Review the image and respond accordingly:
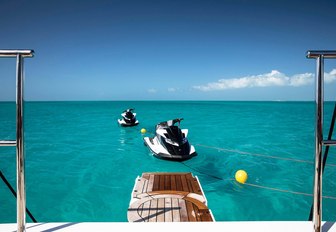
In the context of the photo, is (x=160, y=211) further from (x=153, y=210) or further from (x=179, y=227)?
(x=179, y=227)

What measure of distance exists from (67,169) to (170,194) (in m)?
10.6

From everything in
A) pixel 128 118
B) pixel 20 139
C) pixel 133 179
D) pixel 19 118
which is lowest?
pixel 133 179

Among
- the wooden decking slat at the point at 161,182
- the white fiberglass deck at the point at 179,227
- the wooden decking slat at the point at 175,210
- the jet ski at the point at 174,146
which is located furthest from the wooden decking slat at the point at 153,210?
the jet ski at the point at 174,146

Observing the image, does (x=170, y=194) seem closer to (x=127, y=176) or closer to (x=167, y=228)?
(x=167, y=228)

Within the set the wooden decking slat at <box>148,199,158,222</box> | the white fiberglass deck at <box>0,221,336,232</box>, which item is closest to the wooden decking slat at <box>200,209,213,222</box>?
the wooden decking slat at <box>148,199,158,222</box>

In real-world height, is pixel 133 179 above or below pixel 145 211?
below

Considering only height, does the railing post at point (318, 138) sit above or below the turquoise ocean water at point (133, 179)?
above

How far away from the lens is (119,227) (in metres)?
2.20

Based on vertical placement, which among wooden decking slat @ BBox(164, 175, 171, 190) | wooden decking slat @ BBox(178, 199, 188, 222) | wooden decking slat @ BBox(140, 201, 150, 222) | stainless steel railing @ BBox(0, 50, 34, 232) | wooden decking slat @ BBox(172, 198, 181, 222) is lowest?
wooden decking slat @ BBox(164, 175, 171, 190)

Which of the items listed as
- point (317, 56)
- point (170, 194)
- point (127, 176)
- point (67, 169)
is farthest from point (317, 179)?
point (67, 169)

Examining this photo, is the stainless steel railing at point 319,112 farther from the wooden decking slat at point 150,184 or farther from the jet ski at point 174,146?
the jet ski at point 174,146

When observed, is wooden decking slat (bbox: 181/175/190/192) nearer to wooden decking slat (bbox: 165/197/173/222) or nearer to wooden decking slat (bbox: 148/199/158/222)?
wooden decking slat (bbox: 165/197/173/222)

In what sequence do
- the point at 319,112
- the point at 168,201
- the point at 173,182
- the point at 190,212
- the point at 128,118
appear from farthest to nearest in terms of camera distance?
the point at 128,118 < the point at 173,182 < the point at 168,201 < the point at 190,212 < the point at 319,112

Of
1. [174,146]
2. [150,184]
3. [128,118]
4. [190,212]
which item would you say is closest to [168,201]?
Answer: [190,212]
